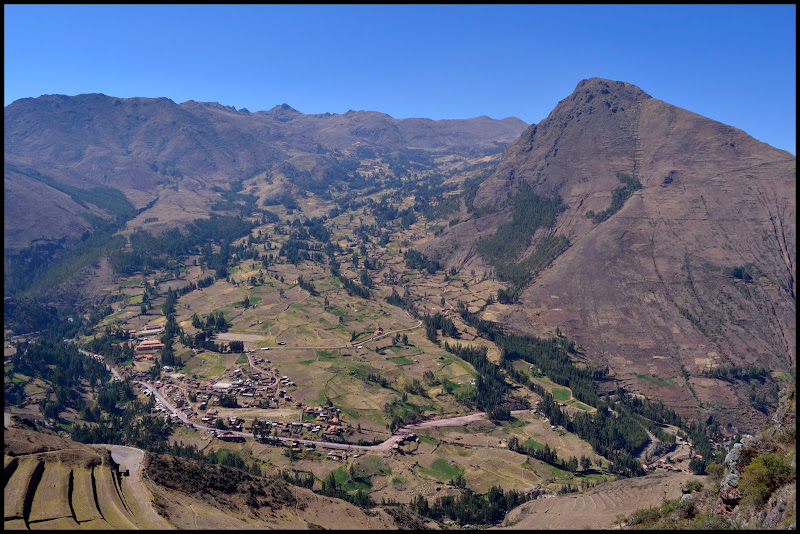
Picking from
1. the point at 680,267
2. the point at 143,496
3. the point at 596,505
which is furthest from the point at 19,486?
the point at 680,267

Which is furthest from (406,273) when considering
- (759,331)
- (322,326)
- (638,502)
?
(638,502)

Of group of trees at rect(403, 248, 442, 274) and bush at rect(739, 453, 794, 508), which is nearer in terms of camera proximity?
bush at rect(739, 453, 794, 508)

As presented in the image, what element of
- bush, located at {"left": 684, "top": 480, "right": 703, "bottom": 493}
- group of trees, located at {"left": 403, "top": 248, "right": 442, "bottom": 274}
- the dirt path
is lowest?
the dirt path

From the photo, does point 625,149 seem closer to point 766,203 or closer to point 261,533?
point 766,203

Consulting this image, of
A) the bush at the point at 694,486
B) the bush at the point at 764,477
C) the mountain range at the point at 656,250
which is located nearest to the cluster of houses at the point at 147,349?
the mountain range at the point at 656,250

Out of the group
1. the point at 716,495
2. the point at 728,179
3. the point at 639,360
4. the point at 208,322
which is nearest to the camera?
the point at 716,495

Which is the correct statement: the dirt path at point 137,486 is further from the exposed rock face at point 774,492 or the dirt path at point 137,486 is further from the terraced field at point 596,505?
the exposed rock face at point 774,492

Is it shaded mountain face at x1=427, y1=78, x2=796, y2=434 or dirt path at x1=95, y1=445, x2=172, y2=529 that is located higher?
shaded mountain face at x1=427, y1=78, x2=796, y2=434

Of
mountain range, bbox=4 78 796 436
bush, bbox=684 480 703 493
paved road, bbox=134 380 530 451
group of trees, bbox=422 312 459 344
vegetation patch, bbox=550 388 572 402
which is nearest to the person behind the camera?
bush, bbox=684 480 703 493

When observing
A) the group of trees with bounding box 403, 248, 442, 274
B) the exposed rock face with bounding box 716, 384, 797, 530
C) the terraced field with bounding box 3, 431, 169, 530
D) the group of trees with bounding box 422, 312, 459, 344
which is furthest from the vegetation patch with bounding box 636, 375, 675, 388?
the terraced field with bounding box 3, 431, 169, 530

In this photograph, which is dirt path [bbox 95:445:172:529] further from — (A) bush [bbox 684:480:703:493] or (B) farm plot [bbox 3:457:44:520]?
(A) bush [bbox 684:480:703:493]
